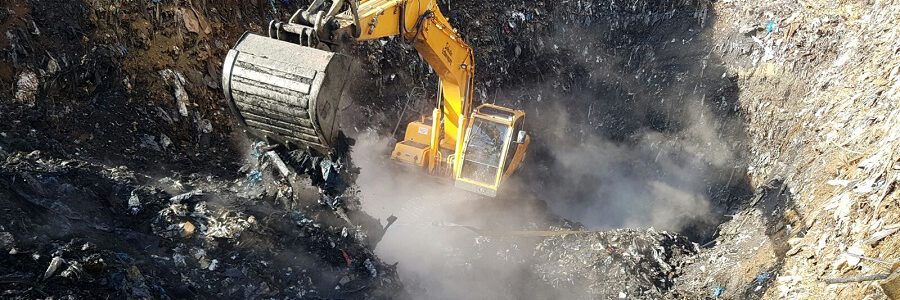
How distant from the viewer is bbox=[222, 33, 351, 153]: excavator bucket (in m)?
4.73

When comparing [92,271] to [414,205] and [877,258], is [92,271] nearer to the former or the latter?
[414,205]

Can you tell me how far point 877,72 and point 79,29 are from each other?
1075cm

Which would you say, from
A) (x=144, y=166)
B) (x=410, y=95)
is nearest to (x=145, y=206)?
(x=144, y=166)

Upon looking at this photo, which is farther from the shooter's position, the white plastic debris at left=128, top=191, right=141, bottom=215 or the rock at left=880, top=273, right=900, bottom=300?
the white plastic debris at left=128, top=191, right=141, bottom=215

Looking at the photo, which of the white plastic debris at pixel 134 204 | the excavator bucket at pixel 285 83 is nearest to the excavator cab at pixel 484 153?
the excavator bucket at pixel 285 83

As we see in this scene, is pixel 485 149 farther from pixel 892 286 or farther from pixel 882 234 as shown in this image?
pixel 892 286

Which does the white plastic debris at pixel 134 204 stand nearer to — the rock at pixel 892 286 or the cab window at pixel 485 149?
the cab window at pixel 485 149

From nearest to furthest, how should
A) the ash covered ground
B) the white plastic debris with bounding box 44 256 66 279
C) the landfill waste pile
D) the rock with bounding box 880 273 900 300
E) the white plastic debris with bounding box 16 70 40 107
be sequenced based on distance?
the white plastic debris with bounding box 44 256 66 279
the rock with bounding box 880 273 900 300
the ash covered ground
the white plastic debris with bounding box 16 70 40 107
the landfill waste pile

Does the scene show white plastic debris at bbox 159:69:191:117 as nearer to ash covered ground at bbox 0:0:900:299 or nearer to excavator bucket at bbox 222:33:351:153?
ash covered ground at bbox 0:0:900:299

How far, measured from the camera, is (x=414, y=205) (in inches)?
347

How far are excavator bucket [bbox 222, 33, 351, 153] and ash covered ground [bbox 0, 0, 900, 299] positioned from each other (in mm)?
943

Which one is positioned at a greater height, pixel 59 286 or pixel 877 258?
pixel 877 258

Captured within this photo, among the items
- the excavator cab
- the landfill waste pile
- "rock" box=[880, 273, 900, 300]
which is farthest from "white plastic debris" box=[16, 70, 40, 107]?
"rock" box=[880, 273, 900, 300]

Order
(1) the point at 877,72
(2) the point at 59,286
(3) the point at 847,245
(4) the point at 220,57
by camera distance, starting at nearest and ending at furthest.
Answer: (2) the point at 59,286 < (3) the point at 847,245 < (1) the point at 877,72 < (4) the point at 220,57
